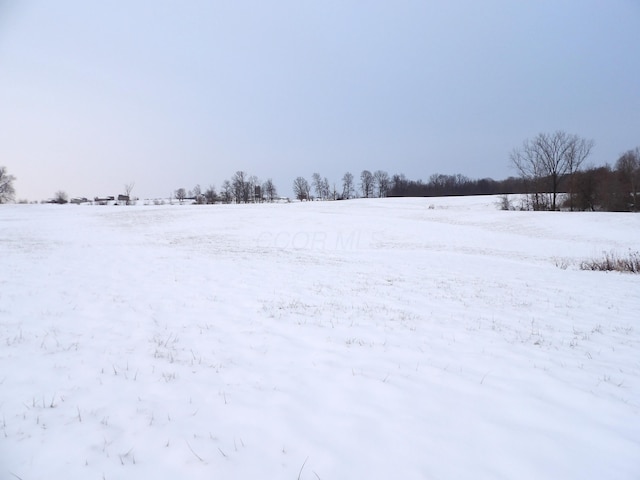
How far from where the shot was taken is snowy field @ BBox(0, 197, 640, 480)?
287 centimetres

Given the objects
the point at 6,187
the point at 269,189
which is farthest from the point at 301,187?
the point at 6,187

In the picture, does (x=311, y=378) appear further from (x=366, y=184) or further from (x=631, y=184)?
(x=366, y=184)

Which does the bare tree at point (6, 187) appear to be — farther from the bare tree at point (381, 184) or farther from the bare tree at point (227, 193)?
the bare tree at point (381, 184)

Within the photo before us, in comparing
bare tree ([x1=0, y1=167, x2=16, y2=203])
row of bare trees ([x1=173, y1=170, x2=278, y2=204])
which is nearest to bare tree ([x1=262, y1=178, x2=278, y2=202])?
row of bare trees ([x1=173, y1=170, x2=278, y2=204])

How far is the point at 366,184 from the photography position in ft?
391

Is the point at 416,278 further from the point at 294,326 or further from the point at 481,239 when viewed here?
the point at 481,239

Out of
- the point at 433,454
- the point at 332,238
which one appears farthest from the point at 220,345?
the point at 332,238

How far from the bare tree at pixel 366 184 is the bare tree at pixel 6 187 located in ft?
351

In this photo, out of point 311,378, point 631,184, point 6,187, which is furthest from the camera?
point 6,187

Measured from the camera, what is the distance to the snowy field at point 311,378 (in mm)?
2867

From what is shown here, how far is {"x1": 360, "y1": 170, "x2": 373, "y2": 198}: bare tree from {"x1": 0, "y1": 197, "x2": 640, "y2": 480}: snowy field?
111348 mm

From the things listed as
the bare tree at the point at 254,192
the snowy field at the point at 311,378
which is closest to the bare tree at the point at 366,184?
the bare tree at the point at 254,192

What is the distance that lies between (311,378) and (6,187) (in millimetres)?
107271

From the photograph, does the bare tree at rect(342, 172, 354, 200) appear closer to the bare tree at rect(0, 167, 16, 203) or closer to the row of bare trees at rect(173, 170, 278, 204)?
the row of bare trees at rect(173, 170, 278, 204)
